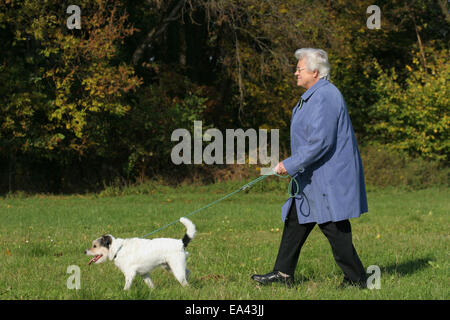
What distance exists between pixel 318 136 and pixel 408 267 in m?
2.61

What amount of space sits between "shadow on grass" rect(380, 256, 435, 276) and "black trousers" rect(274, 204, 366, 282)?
1.13 m

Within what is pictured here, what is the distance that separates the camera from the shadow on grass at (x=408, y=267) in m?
6.36

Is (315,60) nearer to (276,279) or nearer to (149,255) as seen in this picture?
(276,279)

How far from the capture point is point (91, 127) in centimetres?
1778

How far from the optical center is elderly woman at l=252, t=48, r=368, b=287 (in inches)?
200

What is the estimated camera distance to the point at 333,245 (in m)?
5.29

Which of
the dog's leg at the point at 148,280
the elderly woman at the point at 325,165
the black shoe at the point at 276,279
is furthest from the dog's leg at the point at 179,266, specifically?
the elderly woman at the point at 325,165

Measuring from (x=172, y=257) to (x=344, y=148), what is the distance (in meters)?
1.95

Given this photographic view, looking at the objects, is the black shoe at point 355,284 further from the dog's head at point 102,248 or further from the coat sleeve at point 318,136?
the dog's head at point 102,248

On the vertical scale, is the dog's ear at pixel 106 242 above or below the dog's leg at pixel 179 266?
above

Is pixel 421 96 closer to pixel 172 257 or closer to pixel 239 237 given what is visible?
pixel 239 237

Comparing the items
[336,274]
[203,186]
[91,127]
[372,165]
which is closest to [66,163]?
[91,127]

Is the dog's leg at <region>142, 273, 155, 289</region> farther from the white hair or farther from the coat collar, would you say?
the white hair

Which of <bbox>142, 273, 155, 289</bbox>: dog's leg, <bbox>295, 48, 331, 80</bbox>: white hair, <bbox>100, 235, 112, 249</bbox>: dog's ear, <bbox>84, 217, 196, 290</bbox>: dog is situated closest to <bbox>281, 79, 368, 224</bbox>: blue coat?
Answer: <bbox>295, 48, 331, 80</bbox>: white hair
